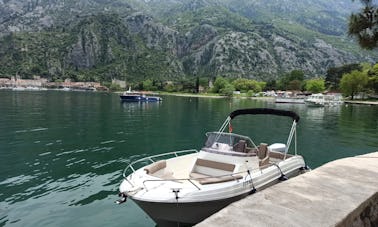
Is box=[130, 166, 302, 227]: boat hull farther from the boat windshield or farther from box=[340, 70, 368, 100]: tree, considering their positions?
box=[340, 70, 368, 100]: tree

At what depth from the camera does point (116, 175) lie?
2089 cm

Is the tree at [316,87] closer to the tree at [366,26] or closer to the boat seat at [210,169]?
the tree at [366,26]

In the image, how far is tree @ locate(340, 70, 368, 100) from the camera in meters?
124

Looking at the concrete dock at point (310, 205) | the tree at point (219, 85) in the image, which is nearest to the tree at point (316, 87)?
the tree at point (219, 85)

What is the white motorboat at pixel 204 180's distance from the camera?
10969 millimetres

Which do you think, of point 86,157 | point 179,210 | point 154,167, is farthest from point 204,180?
point 86,157

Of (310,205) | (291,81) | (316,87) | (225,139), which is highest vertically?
(291,81)

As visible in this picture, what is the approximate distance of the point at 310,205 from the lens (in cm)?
600

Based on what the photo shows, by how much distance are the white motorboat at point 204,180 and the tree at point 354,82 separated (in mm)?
126051

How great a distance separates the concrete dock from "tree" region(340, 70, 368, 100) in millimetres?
133198

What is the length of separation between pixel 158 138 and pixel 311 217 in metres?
31.1

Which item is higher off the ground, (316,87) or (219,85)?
(219,85)

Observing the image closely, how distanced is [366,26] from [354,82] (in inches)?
4988

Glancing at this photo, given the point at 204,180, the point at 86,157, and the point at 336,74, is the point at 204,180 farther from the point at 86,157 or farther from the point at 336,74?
the point at 336,74
